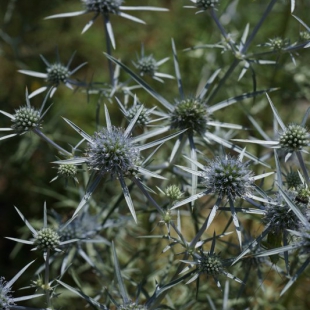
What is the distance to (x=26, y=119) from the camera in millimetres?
1841

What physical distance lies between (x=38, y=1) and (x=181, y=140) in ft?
6.78

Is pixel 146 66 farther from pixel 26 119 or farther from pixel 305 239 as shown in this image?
pixel 305 239

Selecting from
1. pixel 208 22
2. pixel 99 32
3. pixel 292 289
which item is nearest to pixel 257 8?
pixel 208 22

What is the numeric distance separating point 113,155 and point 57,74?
725mm

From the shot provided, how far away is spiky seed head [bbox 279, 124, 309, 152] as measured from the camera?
5.96 feet

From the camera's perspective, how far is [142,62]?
230 cm

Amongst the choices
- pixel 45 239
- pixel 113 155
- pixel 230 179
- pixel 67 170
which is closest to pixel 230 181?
pixel 230 179

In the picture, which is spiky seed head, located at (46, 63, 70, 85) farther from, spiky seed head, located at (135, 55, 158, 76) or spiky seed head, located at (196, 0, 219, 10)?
spiky seed head, located at (196, 0, 219, 10)

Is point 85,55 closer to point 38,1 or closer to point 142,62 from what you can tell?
point 38,1

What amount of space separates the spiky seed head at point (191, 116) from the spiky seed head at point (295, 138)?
402 millimetres

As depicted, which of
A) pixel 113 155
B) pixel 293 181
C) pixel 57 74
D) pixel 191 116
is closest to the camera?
pixel 113 155

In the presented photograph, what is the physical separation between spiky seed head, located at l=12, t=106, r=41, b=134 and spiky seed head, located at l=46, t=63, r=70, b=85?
38 cm

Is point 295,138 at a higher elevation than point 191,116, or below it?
below

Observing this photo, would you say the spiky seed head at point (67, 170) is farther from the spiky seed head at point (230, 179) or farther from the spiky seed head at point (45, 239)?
the spiky seed head at point (230, 179)
